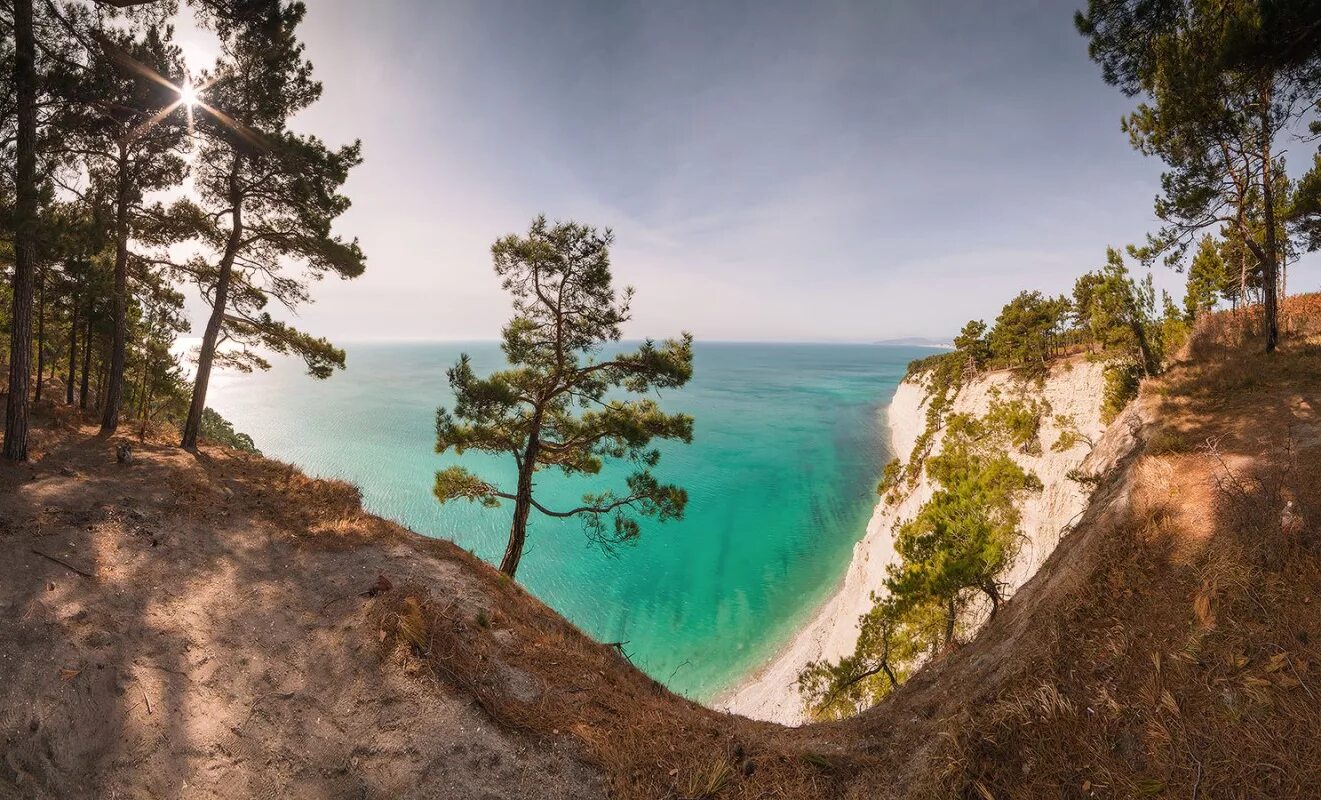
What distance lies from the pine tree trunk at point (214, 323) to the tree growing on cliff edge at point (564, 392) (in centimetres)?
707

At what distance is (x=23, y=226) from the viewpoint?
25.2ft

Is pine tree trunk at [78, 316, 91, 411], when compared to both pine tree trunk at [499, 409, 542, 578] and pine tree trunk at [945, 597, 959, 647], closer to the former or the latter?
pine tree trunk at [499, 409, 542, 578]

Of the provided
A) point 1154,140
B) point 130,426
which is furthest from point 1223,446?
point 130,426

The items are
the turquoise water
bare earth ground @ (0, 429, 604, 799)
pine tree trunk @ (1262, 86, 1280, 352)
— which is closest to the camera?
bare earth ground @ (0, 429, 604, 799)

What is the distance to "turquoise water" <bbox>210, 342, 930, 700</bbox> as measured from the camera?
27.3 meters

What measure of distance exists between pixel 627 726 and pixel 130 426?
714 inches

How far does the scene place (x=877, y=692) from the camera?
16.6 meters

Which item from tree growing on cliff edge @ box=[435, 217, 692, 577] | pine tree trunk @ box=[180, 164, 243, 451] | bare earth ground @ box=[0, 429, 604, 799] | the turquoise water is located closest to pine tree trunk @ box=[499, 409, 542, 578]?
tree growing on cliff edge @ box=[435, 217, 692, 577]

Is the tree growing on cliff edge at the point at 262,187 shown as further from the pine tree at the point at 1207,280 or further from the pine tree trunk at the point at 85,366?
the pine tree at the point at 1207,280

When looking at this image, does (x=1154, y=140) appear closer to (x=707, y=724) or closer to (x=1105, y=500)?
(x=1105, y=500)

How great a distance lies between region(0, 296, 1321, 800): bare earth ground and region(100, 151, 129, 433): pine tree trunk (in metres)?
6.05

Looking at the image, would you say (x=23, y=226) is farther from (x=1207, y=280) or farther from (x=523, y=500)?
(x=1207, y=280)

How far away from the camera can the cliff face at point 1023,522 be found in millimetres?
19766

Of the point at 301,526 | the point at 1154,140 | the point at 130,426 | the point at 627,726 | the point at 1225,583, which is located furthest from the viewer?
the point at 130,426
